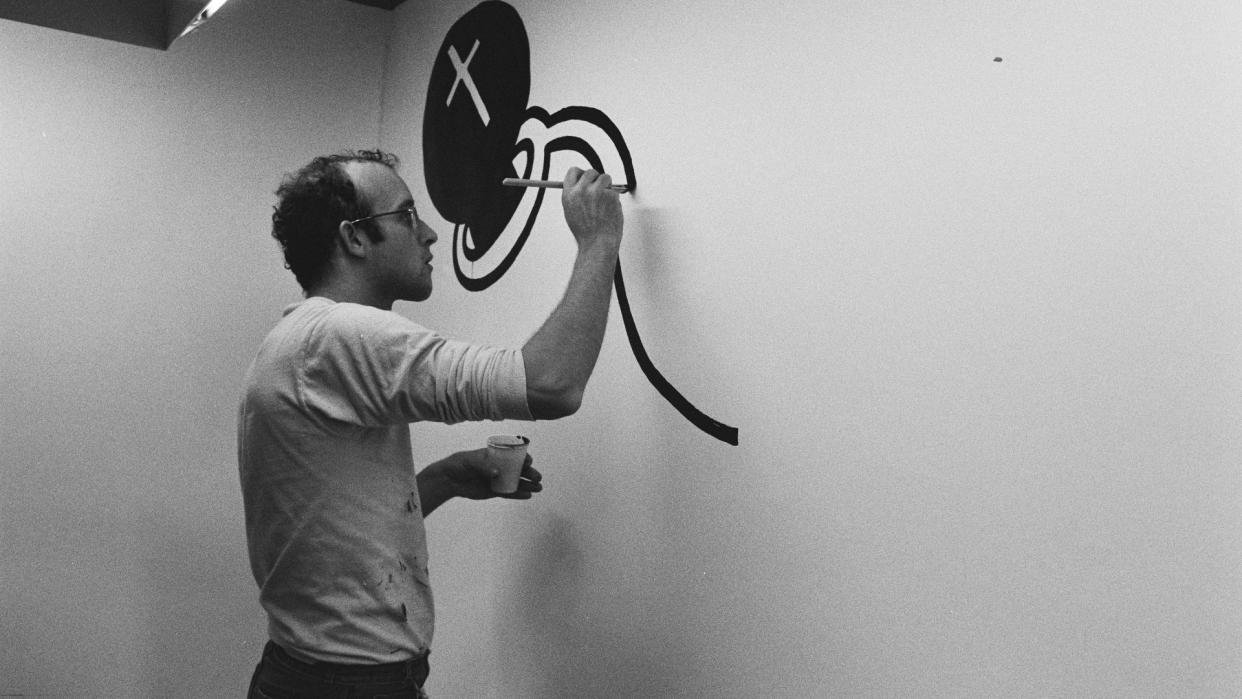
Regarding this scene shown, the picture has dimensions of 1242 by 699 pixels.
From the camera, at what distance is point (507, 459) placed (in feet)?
5.55

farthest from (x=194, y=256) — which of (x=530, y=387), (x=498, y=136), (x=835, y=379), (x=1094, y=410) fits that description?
(x=1094, y=410)

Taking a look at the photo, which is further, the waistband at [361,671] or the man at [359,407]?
the waistband at [361,671]

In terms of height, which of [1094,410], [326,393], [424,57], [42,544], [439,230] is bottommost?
[42,544]

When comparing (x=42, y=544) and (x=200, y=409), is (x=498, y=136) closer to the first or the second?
(x=200, y=409)

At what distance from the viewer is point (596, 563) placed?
1782mm

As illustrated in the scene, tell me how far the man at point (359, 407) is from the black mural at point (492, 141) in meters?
0.31

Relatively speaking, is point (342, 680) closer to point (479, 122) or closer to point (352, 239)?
point (352, 239)

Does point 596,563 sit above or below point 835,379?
below

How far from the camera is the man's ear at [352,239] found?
160cm

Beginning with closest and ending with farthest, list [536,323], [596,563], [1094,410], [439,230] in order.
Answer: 1. [1094,410]
2. [596,563]
3. [536,323]
4. [439,230]

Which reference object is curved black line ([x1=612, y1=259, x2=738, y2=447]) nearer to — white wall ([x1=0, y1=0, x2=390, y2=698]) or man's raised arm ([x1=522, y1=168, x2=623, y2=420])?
man's raised arm ([x1=522, y1=168, x2=623, y2=420])

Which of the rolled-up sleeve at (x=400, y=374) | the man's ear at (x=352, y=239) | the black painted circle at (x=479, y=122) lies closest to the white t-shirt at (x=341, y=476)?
the rolled-up sleeve at (x=400, y=374)

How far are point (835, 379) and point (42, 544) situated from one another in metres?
2.12

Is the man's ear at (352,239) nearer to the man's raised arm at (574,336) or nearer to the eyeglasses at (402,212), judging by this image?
the eyeglasses at (402,212)
